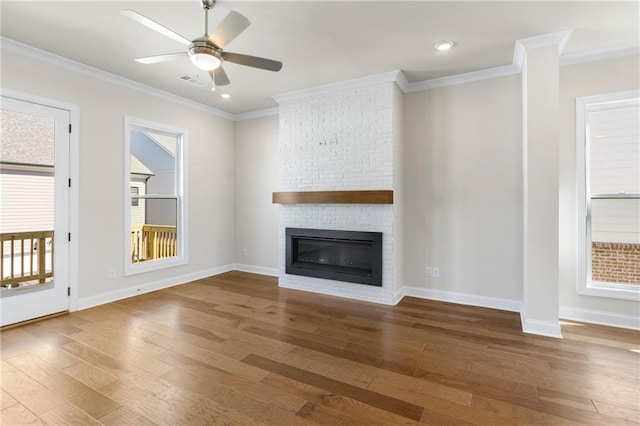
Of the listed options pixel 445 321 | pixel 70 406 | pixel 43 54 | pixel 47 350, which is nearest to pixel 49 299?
pixel 47 350

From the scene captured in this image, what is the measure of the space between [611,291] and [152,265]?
18.9 feet

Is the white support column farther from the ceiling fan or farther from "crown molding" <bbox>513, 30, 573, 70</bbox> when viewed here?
the ceiling fan

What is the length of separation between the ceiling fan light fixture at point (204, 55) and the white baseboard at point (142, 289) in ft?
10.8

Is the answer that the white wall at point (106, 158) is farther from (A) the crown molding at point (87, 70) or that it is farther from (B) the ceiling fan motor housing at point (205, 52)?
(B) the ceiling fan motor housing at point (205, 52)

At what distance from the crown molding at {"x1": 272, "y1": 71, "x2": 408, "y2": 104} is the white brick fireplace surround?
0.5 inches

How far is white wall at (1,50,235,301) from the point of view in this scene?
11.3ft

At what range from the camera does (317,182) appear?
4.49 metres

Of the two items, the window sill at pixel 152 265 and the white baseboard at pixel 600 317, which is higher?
the window sill at pixel 152 265

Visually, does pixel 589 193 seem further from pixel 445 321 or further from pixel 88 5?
pixel 88 5

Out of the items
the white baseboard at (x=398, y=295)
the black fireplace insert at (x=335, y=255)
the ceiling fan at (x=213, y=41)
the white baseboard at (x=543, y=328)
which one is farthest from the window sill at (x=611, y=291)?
the ceiling fan at (x=213, y=41)

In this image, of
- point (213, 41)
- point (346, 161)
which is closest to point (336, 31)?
point (213, 41)

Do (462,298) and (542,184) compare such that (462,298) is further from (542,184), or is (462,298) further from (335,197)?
(335,197)

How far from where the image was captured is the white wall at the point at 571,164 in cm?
331

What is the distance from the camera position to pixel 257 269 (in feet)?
18.5
